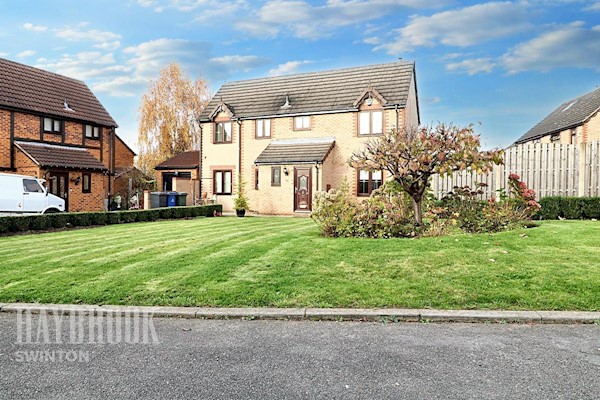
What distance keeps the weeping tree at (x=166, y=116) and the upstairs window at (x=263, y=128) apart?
17.0 metres

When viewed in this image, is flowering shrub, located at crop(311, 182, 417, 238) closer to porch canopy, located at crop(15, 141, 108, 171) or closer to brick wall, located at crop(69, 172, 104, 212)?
porch canopy, located at crop(15, 141, 108, 171)

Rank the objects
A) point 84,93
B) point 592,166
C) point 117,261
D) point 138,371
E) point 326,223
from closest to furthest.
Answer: point 138,371 < point 117,261 < point 326,223 < point 592,166 < point 84,93

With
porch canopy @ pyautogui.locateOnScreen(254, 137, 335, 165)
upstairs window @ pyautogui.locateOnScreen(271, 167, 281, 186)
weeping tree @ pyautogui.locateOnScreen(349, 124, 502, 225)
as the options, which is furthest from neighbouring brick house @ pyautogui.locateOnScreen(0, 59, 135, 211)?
weeping tree @ pyautogui.locateOnScreen(349, 124, 502, 225)

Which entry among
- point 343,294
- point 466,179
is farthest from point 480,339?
point 466,179

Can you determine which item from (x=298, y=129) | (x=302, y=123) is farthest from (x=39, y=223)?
(x=302, y=123)

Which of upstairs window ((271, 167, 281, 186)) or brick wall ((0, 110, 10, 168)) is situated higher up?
brick wall ((0, 110, 10, 168))

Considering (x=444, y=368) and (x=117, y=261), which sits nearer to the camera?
(x=444, y=368)

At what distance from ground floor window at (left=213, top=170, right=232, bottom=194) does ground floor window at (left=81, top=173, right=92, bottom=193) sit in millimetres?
7924

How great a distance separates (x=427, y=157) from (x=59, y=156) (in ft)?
76.4

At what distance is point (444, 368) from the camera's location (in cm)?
406

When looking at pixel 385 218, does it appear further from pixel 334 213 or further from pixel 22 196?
pixel 22 196

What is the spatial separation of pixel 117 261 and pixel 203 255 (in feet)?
5.59

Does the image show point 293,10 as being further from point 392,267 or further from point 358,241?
point 392,267

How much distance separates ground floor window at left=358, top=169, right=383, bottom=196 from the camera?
81.4ft
